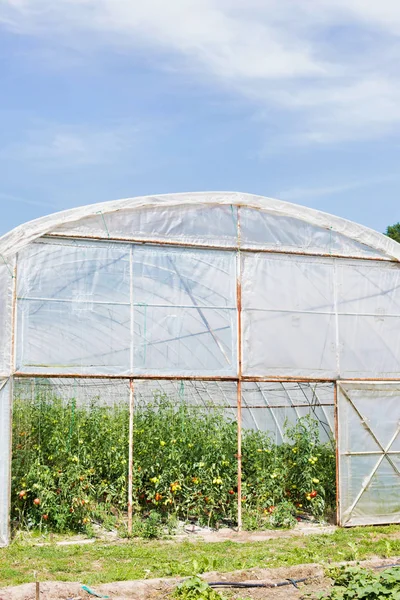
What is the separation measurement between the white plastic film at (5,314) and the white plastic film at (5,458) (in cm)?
22

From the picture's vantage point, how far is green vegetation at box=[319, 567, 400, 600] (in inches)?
221

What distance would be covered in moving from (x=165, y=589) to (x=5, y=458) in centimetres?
294

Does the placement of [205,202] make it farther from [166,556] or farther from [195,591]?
[195,591]

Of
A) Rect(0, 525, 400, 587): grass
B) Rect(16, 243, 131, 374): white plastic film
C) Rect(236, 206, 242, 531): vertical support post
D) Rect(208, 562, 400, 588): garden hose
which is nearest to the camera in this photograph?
Rect(208, 562, 400, 588): garden hose

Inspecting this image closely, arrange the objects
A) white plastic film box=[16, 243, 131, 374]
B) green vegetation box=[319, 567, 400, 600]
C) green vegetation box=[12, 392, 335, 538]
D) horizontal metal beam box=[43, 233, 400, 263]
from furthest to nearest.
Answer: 1. horizontal metal beam box=[43, 233, 400, 263]
2. green vegetation box=[12, 392, 335, 538]
3. white plastic film box=[16, 243, 131, 374]
4. green vegetation box=[319, 567, 400, 600]

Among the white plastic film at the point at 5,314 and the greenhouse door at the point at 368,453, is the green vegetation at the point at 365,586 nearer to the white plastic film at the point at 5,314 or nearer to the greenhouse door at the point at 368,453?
the greenhouse door at the point at 368,453

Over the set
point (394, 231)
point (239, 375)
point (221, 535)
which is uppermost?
point (394, 231)

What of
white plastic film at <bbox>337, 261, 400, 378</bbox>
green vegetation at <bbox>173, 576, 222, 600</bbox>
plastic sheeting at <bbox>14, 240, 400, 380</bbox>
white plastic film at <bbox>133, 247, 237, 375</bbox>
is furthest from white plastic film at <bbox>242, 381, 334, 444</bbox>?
green vegetation at <bbox>173, 576, 222, 600</bbox>

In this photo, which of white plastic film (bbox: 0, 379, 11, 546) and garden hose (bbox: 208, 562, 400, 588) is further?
white plastic film (bbox: 0, 379, 11, 546)

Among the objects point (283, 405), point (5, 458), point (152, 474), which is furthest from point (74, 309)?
point (283, 405)

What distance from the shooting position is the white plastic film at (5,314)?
8.62 meters

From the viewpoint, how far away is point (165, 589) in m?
6.14

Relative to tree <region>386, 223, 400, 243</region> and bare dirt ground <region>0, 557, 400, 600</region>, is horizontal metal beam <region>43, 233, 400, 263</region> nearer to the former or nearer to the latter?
bare dirt ground <region>0, 557, 400, 600</region>

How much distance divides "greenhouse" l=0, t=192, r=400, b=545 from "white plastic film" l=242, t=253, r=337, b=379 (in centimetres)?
2
